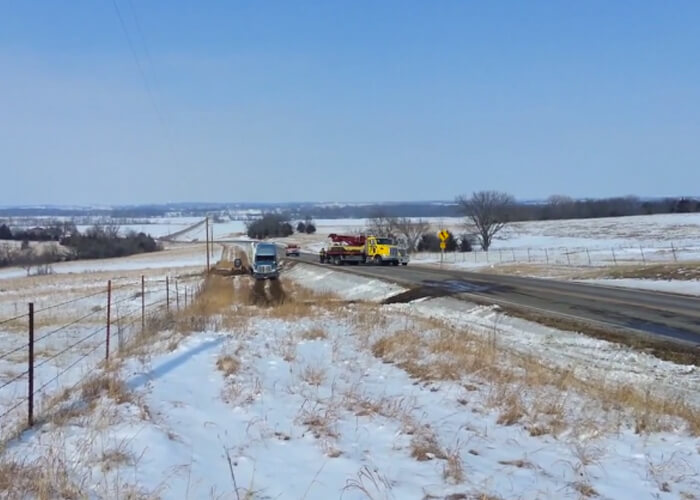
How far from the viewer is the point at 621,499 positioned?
5.62 metres

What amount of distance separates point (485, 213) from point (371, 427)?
97.3m

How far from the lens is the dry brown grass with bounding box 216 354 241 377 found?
10.8 metres

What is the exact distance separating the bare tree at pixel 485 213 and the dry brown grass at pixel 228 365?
88.1 metres

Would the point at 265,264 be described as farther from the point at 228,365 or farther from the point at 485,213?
the point at 485,213

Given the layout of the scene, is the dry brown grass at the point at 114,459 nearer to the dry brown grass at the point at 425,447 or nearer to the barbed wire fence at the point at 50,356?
the barbed wire fence at the point at 50,356

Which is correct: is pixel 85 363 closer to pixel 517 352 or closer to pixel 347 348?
pixel 347 348

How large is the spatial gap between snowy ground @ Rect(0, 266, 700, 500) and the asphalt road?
453 cm

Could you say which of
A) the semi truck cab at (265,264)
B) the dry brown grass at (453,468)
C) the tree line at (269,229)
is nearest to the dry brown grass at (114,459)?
the dry brown grass at (453,468)

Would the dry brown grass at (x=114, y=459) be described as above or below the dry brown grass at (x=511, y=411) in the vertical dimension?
above

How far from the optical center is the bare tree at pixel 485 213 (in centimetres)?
10079

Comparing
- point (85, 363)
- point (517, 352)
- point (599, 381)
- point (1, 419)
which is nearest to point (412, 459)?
point (1, 419)

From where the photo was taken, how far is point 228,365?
1116cm

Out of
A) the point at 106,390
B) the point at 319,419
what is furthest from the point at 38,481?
the point at 106,390

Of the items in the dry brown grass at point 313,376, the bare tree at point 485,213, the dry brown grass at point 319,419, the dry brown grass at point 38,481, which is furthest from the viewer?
the bare tree at point 485,213
